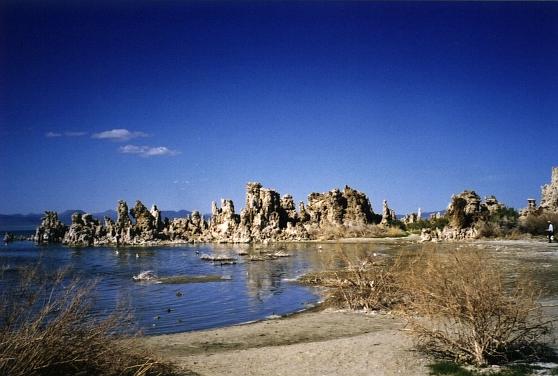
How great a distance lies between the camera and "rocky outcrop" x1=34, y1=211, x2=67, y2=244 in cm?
10681

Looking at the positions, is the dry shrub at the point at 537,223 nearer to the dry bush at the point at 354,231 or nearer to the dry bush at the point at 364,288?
the dry bush at the point at 354,231

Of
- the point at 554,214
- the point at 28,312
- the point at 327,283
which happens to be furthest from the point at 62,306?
the point at 554,214

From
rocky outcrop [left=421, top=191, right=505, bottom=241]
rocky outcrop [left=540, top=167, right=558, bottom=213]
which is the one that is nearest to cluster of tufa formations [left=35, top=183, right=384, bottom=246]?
rocky outcrop [left=421, top=191, right=505, bottom=241]

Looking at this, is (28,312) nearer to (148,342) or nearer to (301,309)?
(148,342)

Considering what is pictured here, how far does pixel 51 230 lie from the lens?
351ft

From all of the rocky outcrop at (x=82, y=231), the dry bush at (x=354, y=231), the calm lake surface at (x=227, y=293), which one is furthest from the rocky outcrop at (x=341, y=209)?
the calm lake surface at (x=227, y=293)

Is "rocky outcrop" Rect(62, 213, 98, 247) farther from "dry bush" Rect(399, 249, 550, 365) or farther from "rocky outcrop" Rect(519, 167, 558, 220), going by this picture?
"dry bush" Rect(399, 249, 550, 365)

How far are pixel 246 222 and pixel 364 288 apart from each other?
82.0 m

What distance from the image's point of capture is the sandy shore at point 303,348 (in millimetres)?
10538

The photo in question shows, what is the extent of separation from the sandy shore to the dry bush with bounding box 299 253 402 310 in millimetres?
1034

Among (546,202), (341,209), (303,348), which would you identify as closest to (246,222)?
(341,209)

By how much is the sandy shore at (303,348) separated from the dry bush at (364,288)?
3.39 ft

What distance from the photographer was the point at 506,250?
132 feet

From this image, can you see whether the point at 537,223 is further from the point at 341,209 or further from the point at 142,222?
the point at 142,222
